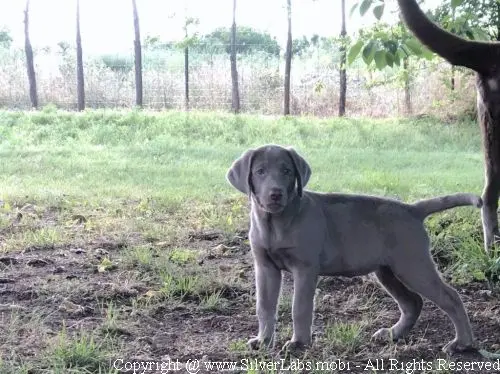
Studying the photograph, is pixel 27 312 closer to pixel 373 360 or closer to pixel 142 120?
pixel 373 360

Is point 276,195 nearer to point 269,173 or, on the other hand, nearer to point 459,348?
point 269,173

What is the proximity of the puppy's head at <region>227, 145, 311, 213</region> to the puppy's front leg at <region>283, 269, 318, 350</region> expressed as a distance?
0.29 metres

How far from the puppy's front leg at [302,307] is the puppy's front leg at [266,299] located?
0.32 ft

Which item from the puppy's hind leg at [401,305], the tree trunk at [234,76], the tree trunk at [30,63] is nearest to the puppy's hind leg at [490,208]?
the puppy's hind leg at [401,305]

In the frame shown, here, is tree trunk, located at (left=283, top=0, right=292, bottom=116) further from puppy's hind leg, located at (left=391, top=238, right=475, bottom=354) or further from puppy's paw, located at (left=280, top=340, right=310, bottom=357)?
puppy's paw, located at (left=280, top=340, right=310, bottom=357)

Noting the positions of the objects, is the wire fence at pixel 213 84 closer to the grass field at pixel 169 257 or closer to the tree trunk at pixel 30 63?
the tree trunk at pixel 30 63

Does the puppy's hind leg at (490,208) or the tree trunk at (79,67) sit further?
the tree trunk at (79,67)

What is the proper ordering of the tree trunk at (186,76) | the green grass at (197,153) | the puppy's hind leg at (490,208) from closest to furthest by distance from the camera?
the puppy's hind leg at (490,208)
the green grass at (197,153)
the tree trunk at (186,76)

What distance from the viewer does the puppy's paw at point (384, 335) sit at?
124 inches

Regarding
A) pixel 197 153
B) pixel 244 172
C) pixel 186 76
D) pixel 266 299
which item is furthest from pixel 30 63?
pixel 266 299

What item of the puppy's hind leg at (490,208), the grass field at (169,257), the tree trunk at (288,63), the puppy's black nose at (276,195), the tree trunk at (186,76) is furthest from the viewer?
the tree trunk at (186,76)

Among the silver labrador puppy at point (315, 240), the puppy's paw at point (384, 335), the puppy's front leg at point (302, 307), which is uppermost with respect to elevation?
the silver labrador puppy at point (315, 240)

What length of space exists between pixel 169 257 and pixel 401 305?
169 cm

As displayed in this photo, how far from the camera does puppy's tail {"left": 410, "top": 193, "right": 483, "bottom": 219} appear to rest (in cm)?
295
